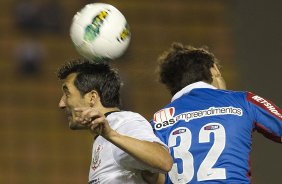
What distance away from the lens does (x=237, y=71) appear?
337 inches

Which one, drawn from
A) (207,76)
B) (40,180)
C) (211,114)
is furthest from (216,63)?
(40,180)

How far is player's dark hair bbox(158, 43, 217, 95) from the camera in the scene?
3613mm

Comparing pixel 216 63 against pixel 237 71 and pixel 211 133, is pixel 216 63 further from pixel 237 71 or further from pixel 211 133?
pixel 237 71

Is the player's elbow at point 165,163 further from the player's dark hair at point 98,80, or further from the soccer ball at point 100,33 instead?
the soccer ball at point 100,33

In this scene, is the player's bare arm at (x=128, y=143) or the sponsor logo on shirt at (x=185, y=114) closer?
the player's bare arm at (x=128, y=143)

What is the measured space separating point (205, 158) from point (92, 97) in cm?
59

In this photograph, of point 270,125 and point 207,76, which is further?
point 207,76

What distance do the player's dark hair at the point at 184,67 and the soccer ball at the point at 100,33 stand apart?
414 millimetres

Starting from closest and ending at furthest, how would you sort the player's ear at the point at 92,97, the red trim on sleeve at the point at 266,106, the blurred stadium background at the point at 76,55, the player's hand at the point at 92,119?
Answer: the player's hand at the point at 92,119 → the player's ear at the point at 92,97 → the red trim on sleeve at the point at 266,106 → the blurred stadium background at the point at 76,55

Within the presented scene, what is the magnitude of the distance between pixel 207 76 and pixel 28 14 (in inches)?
208

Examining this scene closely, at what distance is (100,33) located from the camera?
10.9 ft

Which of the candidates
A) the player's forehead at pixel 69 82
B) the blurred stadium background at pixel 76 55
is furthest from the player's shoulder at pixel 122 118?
the blurred stadium background at pixel 76 55

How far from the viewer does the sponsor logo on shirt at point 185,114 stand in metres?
3.30

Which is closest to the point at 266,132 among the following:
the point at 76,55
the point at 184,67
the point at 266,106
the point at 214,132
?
the point at 266,106
